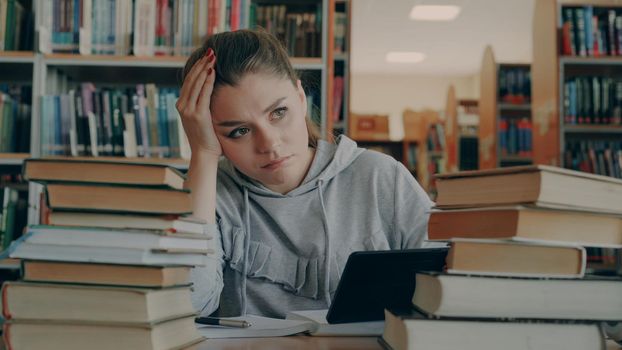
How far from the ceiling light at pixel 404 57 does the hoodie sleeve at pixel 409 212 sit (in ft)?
24.2

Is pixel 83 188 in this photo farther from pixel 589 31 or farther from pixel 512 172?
pixel 589 31

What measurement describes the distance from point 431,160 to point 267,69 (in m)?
6.84

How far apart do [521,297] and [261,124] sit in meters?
0.62

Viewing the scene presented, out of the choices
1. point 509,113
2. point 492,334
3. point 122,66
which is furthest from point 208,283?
point 509,113

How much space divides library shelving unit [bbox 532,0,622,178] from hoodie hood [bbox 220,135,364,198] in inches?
106

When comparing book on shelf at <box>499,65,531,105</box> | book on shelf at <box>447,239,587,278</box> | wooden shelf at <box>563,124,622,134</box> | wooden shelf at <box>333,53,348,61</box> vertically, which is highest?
book on shelf at <box>499,65,531,105</box>

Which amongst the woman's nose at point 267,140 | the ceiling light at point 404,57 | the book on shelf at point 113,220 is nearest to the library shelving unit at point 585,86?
the woman's nose at point 267,140

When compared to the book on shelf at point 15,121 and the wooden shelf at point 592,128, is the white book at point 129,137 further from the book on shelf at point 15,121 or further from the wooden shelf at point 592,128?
the wooden shelf at point 592,128

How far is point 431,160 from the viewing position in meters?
7.92

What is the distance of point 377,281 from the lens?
0.87 metres

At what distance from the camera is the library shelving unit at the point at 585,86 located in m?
3.77

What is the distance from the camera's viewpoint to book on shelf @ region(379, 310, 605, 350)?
0.67 m

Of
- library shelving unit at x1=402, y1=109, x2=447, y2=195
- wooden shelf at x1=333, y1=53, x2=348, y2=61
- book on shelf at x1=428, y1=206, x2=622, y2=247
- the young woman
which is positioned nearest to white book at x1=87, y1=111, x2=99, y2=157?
the young woman

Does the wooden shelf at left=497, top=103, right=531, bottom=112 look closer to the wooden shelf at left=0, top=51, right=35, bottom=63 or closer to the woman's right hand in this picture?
the wooden shelf at left=0, top=51, right=35, bottom=63
